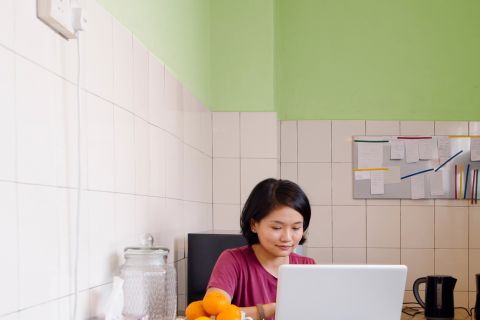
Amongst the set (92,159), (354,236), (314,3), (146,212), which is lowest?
(354,236)

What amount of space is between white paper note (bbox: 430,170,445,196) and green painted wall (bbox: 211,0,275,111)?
3.46ft

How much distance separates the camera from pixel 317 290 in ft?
4.62

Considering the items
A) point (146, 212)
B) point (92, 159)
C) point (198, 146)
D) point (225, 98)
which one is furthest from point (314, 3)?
point (92, 159)

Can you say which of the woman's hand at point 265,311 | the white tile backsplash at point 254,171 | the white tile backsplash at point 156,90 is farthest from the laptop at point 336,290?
the white tile backsplash at point 254,171

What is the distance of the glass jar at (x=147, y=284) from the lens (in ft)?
5.48

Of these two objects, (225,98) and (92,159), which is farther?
(225,98)

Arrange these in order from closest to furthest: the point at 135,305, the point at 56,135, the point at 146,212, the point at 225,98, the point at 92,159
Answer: the point at 56,135 → the point at 92,159 → the point at 135,305 → the point at 146,212 → the point at 225,98

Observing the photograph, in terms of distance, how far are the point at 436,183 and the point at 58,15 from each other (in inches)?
114

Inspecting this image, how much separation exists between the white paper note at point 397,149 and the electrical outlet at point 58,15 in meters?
2.63

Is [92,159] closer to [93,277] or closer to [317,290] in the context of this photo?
[93,277]

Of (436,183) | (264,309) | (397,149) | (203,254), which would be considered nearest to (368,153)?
(397,149)

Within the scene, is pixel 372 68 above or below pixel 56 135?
above

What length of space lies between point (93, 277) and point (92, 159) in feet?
0.92

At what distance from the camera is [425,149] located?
3.74 meters
